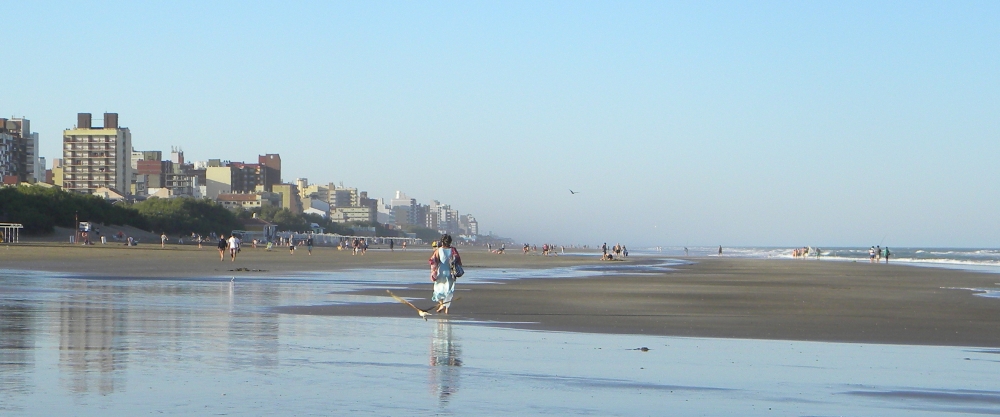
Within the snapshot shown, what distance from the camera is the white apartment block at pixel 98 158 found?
19588 cm

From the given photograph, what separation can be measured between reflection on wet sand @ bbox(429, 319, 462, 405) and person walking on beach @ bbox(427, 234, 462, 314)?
10.1 feet

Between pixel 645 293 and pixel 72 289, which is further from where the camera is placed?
pixel 645 293

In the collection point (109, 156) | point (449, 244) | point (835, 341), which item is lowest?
point (835, 341)

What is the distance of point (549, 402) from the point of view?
7973mm

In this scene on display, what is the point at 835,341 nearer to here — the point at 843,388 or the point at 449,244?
the point at 843,388

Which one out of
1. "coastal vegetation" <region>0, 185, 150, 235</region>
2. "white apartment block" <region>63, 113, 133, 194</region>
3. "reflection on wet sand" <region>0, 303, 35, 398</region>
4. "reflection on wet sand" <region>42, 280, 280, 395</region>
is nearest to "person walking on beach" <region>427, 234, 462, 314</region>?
"reflection on wet sand" <region>42, 280, 280, 395</region>

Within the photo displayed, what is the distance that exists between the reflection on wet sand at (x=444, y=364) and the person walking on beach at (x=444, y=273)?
3093mm

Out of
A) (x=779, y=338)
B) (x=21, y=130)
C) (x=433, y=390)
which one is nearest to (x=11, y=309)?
(x=433, y=390)

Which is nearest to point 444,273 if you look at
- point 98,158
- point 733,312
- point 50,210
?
point 733,312

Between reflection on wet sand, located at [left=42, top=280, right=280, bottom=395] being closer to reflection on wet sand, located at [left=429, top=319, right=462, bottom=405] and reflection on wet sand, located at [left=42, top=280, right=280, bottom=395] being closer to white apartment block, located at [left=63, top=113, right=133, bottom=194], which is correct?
reflection on wet sand, located at [left=429, top=319, right=462, bottom=405]

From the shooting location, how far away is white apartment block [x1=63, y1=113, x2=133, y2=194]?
196 m

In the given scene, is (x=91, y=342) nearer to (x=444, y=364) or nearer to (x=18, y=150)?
(x=444, y=364)

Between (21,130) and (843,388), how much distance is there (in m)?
202

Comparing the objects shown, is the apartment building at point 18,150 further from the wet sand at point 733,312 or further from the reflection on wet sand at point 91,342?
the reflection on wet sand at point 91,342
